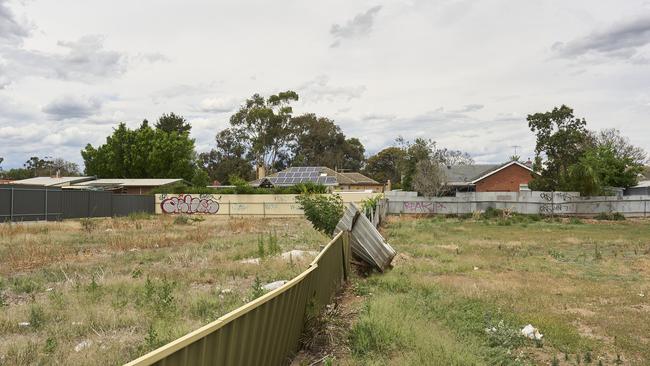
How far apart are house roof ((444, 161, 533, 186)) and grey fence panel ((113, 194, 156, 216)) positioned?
101 ft

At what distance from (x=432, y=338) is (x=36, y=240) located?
1737 centimetres

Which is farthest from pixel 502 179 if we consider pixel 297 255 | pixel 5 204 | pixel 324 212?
pixel 297 255

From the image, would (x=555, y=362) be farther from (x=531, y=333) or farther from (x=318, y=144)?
(x=318, y=144)

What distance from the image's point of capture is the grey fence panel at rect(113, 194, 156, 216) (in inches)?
1684

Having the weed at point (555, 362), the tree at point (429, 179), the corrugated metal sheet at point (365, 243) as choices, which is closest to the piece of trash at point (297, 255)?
the corrugated metal sheet at point (365, 243)

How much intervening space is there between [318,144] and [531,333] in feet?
282

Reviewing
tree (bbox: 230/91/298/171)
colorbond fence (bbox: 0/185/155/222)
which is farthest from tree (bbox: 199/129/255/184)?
colorbond fence (bbox: 0/185/155/222)

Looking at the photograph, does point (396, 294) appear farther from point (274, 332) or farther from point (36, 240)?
point (36, 240)

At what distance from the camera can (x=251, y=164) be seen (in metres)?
87.4

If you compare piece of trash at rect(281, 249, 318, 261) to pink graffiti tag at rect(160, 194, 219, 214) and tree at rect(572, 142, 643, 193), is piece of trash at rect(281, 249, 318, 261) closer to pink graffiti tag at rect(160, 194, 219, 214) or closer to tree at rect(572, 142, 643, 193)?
pink graffiti tag at rect(160, 194, 219, 214)

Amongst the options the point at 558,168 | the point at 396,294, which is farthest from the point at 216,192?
the point at 396,294

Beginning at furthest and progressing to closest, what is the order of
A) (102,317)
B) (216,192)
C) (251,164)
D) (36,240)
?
(251,164), (216,192), (36,240), (102,317)

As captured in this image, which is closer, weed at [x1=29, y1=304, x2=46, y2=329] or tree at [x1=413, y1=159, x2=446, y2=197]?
weed at [x1=29, y1=304, x2=46, y2=329]

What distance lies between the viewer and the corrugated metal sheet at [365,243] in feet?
43.5
